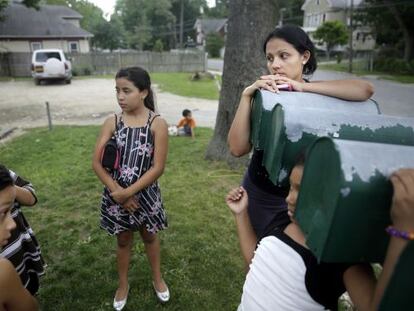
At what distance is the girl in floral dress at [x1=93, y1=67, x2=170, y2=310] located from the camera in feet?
7.93

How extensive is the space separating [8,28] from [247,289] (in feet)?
116

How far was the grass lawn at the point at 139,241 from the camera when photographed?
287 centimetres

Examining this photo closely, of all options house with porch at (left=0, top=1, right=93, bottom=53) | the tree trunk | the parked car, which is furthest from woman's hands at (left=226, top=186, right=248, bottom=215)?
house with porch at (left=0, top=1, right=93, bottom=53)

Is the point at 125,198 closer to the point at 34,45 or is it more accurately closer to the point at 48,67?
the point at 48,67

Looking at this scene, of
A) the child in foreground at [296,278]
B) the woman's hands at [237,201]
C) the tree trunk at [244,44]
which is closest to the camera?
the child in foreground at [296,278]

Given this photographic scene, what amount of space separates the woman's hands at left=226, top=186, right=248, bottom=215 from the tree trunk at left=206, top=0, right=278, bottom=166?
150 inches

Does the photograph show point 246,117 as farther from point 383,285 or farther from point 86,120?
point 86,120

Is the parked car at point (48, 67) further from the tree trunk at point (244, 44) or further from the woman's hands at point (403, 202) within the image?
the woman's hands at point (403, 202)

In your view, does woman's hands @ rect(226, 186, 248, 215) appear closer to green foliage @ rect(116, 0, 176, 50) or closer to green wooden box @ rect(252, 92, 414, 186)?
green wooden box @ rect(252, 92, 414, 186)

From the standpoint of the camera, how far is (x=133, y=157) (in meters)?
2.44

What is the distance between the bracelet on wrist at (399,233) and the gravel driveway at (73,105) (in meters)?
8.88

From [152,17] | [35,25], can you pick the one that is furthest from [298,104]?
[152,17]

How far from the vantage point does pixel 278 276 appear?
122cm

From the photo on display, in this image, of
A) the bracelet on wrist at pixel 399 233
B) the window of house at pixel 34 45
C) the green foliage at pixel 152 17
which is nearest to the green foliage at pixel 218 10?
the green foliage at pixel 152 17
